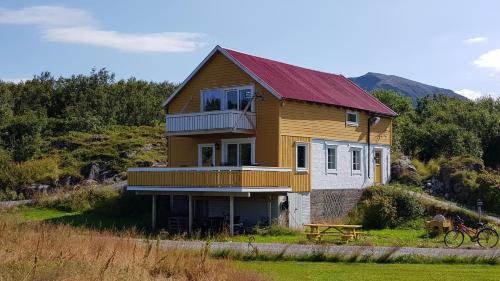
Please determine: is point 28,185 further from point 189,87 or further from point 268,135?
point 268,135

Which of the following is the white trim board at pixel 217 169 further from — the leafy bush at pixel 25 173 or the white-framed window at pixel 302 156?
the leafy bush at pixel 25 173

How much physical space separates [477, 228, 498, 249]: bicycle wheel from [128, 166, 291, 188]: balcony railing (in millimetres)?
9161

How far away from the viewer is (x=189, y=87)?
35.8 meters

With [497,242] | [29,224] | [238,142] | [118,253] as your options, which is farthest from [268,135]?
[118,253]

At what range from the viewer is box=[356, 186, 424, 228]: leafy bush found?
33188 mm

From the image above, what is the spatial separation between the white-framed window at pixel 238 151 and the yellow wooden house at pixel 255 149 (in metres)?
0.05

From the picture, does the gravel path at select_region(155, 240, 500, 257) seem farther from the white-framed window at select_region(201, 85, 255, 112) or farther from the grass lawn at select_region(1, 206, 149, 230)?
the white-framed window at select_region(201, 85, 255, 112)

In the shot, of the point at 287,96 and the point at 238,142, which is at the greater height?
the point at 287,96

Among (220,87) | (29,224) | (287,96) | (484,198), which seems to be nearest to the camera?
(29,224)

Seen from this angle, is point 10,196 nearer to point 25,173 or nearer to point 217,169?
point 25,173

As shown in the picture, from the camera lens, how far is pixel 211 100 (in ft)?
114

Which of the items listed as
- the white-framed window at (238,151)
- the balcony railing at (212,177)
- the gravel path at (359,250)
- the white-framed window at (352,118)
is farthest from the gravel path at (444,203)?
the gravel path at (359,250)

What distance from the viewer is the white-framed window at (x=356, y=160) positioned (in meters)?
37.9

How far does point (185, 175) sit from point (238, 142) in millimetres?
4200
